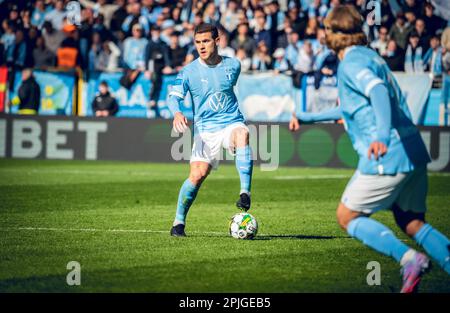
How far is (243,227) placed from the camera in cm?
983

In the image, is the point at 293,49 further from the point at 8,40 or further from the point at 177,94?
the point at 177,94

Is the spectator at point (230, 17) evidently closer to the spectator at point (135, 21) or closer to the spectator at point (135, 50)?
the spectator at point (135, 50)

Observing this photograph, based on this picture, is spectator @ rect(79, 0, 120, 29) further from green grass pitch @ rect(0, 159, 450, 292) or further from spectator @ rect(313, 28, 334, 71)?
green grass pitch @ rect(0, 159, 450, 292)

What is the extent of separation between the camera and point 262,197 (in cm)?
1459

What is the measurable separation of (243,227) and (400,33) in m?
11.3

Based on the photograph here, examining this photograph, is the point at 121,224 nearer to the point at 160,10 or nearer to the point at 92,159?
the point at 92,159

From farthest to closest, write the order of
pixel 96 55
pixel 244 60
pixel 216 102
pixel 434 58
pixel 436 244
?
pixel 96 55 → pixel 244 60 → pixel 434 58 → pixel 216 102 → pixel 436 244

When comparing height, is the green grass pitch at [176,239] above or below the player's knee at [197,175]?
below

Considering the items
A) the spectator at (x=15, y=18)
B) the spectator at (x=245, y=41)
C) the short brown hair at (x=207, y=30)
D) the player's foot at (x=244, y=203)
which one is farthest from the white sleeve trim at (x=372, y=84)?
the spectator at (x=15, y=18)

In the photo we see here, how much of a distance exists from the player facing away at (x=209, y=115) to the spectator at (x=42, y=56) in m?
13.2

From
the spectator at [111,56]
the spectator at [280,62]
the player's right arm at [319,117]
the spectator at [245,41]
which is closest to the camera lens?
the player's right arm at [319,117]

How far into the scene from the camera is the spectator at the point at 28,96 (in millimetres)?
22125

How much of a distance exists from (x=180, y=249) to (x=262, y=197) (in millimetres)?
5653

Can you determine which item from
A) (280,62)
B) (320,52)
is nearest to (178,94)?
(320,52)
